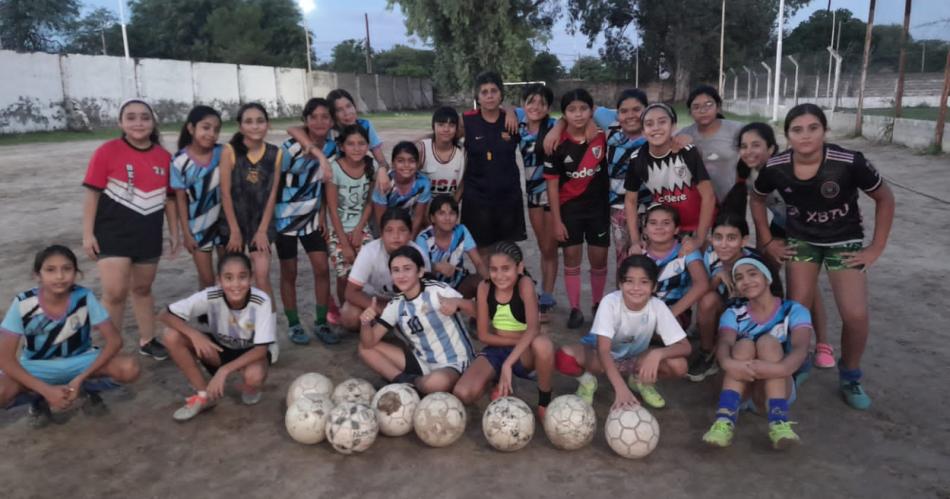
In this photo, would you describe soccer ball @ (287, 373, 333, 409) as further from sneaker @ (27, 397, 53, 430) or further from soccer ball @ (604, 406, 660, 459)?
soccer ball @ (604, 406, 660, 459)

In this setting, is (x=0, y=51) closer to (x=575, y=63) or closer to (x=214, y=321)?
(x=214, y=321)

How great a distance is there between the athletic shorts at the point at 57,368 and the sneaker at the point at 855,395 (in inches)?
175

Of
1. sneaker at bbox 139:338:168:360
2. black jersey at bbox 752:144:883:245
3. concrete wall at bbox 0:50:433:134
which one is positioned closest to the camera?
black jersey at bbox 752:144:883:245

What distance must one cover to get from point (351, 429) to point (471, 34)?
33.5 meters

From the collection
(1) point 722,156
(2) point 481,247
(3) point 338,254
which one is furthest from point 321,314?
(1) point 722,156

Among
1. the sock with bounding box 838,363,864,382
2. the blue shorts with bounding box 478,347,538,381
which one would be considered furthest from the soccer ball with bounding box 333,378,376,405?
the sock with bounding box 838,363,864,382

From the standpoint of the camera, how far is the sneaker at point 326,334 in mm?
5148

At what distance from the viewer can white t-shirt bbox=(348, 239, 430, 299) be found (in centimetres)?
482

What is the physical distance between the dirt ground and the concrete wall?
1018 inches

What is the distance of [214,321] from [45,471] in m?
1.20

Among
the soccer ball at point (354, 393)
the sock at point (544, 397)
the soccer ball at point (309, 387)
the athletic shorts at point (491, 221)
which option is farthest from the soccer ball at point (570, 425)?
the athletic shorts at point (491, 221)

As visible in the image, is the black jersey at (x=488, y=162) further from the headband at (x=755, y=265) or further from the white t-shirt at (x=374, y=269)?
the headband at (x=755, y=265)

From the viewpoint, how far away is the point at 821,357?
4.23 m

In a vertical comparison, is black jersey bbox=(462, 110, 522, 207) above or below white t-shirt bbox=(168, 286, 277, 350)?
above
